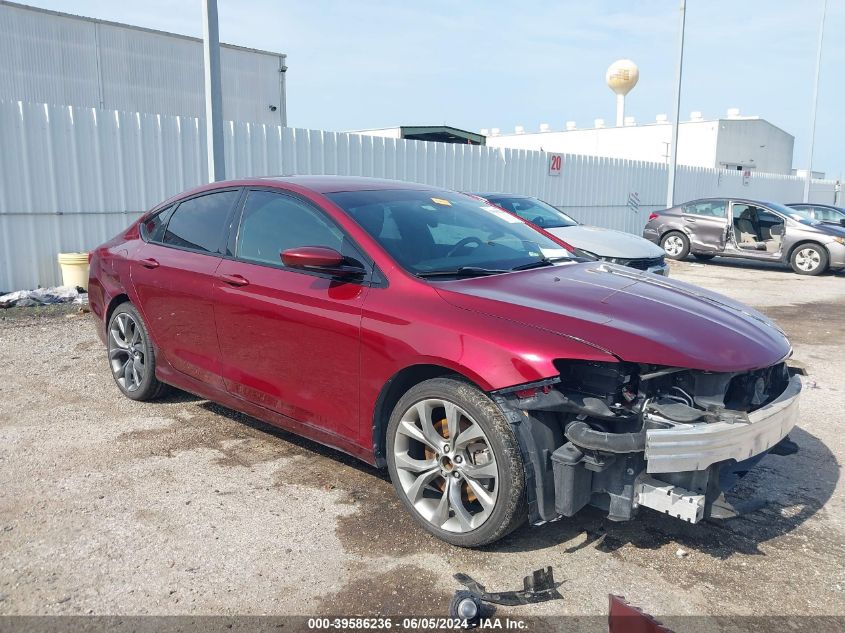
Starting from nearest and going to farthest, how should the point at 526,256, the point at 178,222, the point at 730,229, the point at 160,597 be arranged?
the point at 160,597 < the point at 526,256 < the point at 178,222 < the point at 730,229

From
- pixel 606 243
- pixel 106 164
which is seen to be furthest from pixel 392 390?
pixel 106 164

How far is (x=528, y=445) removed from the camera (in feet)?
9.59

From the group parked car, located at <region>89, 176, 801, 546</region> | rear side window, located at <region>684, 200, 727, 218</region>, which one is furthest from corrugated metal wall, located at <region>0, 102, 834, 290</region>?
rear side window, located at <region>684, 200, 727, 218</region>

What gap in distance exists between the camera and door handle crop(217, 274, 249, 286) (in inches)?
160

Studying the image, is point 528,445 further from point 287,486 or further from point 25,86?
point 25,86

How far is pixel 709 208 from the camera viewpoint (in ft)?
51.1

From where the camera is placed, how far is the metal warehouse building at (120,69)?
1853cm

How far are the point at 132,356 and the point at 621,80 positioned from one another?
3954 cm

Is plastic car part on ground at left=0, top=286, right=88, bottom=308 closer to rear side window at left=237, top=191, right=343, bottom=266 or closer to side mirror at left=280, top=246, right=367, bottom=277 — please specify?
rear side window at left=237, top=191, right=343, bottom=266

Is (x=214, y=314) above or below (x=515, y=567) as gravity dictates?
above

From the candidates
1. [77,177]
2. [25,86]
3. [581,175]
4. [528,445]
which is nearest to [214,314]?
[528,445]

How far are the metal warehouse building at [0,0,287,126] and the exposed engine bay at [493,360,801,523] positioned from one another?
65.5ft

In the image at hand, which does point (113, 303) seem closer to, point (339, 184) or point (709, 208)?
point (339, 184)

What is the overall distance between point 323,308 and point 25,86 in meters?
19.1
